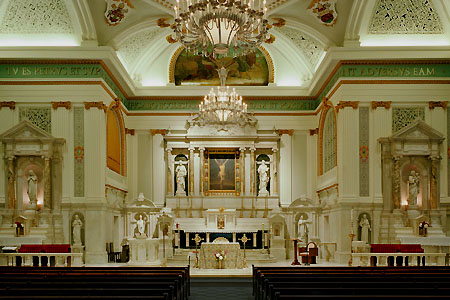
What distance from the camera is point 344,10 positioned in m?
21.1

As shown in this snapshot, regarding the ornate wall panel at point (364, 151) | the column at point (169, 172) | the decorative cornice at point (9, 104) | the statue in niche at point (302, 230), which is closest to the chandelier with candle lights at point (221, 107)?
the ornate wall panel at point (364, 151)

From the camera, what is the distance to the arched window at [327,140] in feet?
77.7

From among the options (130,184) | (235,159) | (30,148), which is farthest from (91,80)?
(235,159)

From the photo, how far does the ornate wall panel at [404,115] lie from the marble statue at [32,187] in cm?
1331

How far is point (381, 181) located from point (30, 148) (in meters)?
12.8

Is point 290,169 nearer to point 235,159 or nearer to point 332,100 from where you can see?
point 235,159

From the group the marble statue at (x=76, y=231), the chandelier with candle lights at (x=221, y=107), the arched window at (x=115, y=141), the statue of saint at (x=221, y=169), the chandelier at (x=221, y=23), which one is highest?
the chandelier at (x=221, y=23)

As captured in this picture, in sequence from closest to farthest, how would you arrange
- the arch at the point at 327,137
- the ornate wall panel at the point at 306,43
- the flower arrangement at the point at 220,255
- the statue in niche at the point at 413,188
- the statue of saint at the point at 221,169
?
the flower arrangement at the point at 220,255
the statue in niche at the point at 413,188
the arch at the point at 327,137
the ornate wall panel at the point at 306,43
the statue of saint at the point at 221,169

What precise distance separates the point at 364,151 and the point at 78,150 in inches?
410

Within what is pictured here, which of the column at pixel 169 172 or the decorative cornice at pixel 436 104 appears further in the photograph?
the column at pixel 169 172

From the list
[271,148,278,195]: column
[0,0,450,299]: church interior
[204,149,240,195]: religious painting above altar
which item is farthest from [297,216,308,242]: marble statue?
[204,149,240,195]: religious painting above altar

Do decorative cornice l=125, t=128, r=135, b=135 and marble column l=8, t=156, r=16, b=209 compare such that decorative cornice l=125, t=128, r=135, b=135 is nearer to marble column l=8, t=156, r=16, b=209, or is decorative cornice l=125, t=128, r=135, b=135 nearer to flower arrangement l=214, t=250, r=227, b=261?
marble column l=8, t=156, r=16, b=209

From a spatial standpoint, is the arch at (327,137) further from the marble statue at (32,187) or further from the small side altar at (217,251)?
the marble statue at (32,187)

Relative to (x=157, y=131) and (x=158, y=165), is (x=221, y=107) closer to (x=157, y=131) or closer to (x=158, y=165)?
(x=157, y=131)
